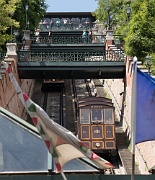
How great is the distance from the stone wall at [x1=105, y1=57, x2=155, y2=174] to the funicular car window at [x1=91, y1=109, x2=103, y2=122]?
7.18ft

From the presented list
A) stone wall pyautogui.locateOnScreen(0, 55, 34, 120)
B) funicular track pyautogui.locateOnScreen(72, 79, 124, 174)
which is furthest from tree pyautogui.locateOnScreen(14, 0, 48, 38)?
stone wall pyautogui.locateOnScreen(0, 55, 34, 120)

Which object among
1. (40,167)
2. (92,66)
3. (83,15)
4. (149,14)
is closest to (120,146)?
(92,66)

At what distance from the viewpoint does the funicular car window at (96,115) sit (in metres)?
24.7

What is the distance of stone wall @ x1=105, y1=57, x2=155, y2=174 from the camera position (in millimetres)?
21297

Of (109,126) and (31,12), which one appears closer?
(109,126)

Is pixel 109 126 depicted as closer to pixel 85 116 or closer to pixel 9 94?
pixel 85 116

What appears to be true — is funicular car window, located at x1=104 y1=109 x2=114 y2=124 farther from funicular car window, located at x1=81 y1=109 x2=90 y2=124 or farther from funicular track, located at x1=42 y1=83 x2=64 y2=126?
funicular track, located at x1=42 y1=83 x2=64 y2=126

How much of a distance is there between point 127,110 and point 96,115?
16.2 feet

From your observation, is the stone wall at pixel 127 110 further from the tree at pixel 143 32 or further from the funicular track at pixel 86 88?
the tree at pixel 143 32

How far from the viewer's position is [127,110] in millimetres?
29250

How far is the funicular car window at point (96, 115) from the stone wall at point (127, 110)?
2.19 m

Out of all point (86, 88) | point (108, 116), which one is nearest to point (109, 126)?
point (108, 116)

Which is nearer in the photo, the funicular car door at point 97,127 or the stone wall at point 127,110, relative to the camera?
the stone wall at point 127,110

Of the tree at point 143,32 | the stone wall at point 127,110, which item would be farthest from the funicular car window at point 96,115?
the tree at point 143,32
